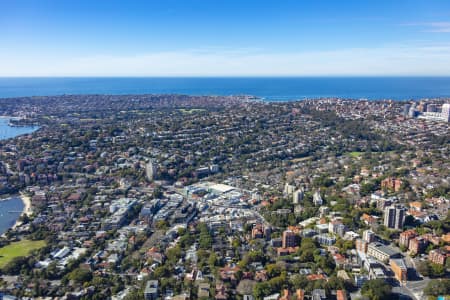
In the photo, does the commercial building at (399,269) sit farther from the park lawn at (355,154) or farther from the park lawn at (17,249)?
the park lawn at (355,154)

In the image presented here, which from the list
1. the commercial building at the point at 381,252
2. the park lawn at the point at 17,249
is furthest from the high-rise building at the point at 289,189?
the park lawn at the point at 17,249

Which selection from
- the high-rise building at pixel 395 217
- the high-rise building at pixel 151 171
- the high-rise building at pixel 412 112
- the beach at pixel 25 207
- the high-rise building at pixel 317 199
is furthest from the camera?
the high-rise building at pixel 412 112

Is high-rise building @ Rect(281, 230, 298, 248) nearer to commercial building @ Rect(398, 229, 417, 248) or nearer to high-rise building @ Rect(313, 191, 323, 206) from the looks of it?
commercial building @ Rect(398, 229, 417, 248)

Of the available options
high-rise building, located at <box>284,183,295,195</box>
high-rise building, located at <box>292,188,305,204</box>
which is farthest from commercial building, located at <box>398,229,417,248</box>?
high-rise building, located at <box>284,183,295,195</box>

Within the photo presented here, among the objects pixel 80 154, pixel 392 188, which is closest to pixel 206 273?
pixel 392 188

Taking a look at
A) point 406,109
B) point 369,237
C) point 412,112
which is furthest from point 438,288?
point 406,109

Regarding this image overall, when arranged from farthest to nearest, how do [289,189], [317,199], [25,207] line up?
1. [289,189]
2. [25,207]
3. [317,199]

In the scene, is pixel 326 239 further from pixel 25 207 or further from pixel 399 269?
pixel 25 207
